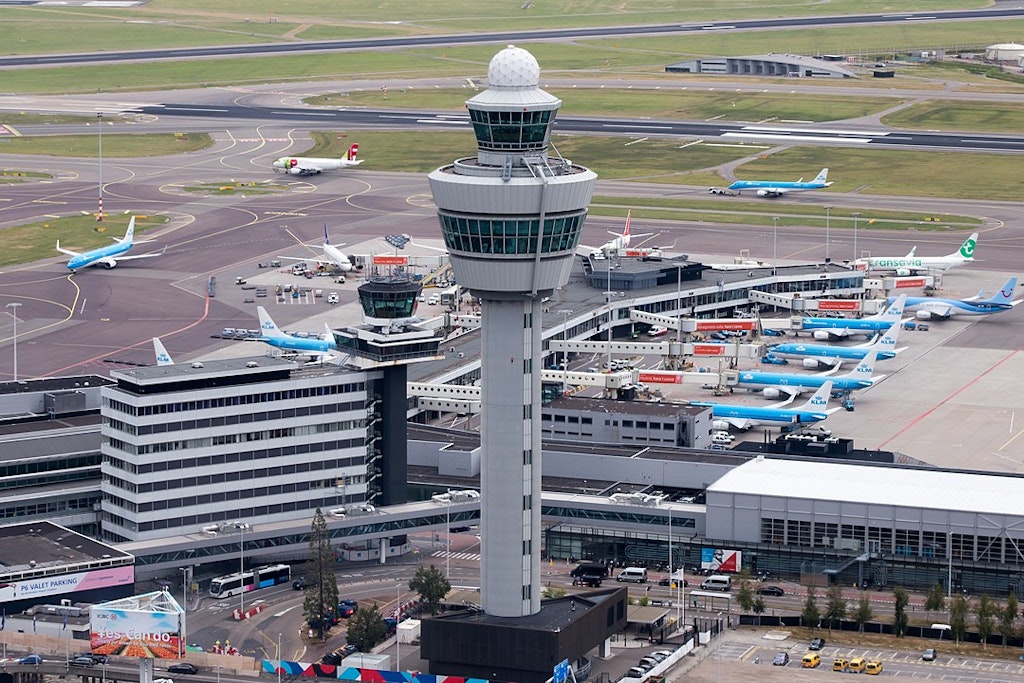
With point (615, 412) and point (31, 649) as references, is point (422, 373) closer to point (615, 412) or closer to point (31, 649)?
point (615, 412)

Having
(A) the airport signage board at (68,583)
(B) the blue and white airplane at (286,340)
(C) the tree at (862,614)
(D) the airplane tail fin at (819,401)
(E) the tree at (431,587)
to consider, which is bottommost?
(C) the tree at (862,614)

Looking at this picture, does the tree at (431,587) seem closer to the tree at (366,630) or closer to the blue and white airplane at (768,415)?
the tree at (366,630)

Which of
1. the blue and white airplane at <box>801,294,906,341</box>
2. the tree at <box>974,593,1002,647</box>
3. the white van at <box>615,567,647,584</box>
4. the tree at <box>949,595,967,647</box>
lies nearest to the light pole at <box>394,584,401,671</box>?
the white van at <box>615,567,647,584</box>

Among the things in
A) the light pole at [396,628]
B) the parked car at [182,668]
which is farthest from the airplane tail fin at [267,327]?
the parked car at [182,668]

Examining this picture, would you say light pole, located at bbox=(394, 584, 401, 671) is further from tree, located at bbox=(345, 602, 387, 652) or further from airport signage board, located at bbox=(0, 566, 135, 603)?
airport signage board, located at bbox=(0, 566, 135, 603)

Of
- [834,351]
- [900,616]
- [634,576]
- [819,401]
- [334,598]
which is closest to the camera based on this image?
[900,616]

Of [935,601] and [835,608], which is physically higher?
[835,608]

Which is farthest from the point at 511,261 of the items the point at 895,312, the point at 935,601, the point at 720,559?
the point at 895,312

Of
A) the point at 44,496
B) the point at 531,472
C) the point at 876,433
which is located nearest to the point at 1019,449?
the point at 876,433

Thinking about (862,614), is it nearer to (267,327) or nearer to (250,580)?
(250,580)
